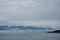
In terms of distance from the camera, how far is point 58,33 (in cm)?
1816

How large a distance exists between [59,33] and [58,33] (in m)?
0.20

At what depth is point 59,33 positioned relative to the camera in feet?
60.1
